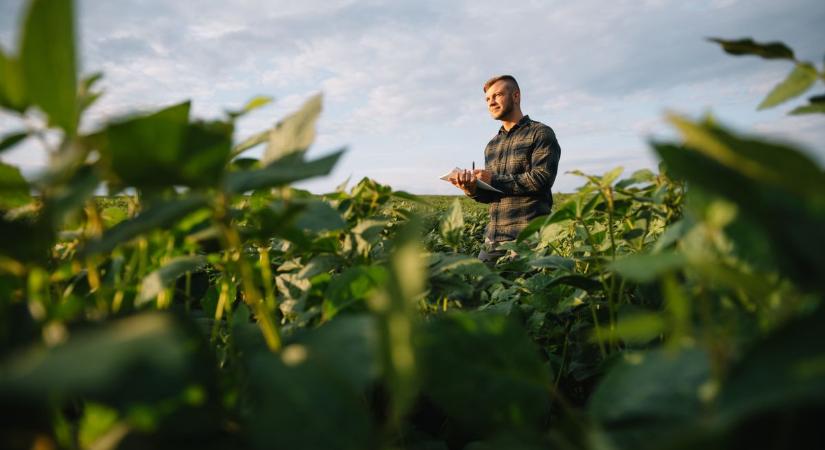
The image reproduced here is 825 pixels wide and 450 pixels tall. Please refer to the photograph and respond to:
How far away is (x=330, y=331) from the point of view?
30 centimetres

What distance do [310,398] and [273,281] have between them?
23.0 inches

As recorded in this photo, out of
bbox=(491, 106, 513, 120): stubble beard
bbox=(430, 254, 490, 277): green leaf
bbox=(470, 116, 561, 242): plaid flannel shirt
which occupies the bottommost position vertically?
bbox=(470, 116, 561, 242): plaid flannel shirt

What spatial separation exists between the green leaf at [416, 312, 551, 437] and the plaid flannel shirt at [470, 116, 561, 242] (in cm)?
320

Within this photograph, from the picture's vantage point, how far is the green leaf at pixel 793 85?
0.40 metres

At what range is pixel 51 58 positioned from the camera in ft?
0.89

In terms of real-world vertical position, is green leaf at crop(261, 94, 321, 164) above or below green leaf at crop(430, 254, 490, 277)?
above

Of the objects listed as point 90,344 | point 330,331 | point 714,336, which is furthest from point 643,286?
point 90,344

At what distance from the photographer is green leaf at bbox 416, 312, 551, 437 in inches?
13.0

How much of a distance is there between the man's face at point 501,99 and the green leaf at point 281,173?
4.11 metres

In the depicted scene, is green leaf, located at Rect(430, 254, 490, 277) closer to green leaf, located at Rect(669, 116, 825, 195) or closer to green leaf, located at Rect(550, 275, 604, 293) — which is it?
green leaf, located at Rect(550, 275, 604, 293)

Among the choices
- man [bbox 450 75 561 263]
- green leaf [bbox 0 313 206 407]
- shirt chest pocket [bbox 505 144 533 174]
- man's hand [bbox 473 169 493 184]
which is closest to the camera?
green leaf [bbox 0 313 206 407]

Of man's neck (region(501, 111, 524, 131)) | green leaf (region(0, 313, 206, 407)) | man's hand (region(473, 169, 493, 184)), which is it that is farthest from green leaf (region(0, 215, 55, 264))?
man's neck (region(501, 111, 524, 131))

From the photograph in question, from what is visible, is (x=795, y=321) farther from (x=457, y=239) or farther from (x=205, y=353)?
(x=457, y=239)

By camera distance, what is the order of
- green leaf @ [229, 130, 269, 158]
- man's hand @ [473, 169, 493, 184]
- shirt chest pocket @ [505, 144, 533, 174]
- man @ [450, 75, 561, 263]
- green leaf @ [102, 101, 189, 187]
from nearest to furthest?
green leaf @ [102, 101, 189, 187] < green leaf @ [229, 130, 269, 158] < man's hand @ [473, 169, 493, 184] < man @ [450, 75, 561, 263] < shirt chest pocket @ [505, 144, 533, 174]
